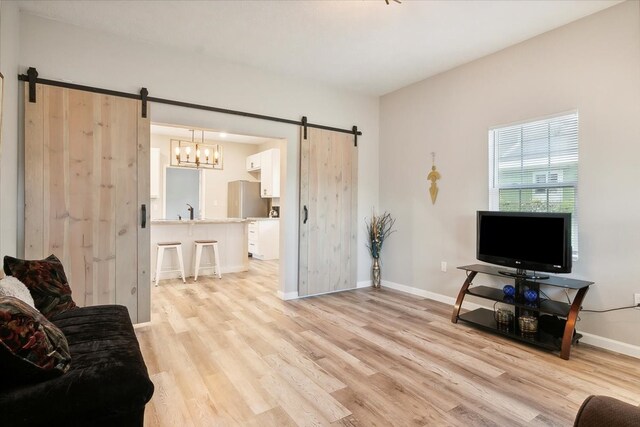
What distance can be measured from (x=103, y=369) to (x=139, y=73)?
9.92 feet

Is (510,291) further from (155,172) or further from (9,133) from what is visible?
(155,172)

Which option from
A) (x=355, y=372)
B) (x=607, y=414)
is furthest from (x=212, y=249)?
(x=607, y=414)

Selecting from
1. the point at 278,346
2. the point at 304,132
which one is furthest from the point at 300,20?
the point at 278,346

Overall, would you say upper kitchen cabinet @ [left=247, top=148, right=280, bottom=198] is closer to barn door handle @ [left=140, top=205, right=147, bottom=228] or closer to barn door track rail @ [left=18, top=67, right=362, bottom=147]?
barn door track rail @ [left=18, top=67, right=362, bottom=147]

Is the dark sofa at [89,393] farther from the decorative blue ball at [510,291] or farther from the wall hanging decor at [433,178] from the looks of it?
the wall hanging decor at [433,178]

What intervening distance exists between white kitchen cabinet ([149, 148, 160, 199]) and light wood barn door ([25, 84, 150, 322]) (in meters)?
4.29

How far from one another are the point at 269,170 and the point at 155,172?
2472mm

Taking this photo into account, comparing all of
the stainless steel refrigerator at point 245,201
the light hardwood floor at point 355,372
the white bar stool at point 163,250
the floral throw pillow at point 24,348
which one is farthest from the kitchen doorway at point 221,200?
the floral throw pillow at point 24,348

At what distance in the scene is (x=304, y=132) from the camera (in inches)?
175

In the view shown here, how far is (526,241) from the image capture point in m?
3.11

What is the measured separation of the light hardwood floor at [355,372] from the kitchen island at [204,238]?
1791 mm

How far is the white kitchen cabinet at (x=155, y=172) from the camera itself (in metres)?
7.27

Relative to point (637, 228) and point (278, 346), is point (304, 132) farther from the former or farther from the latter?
point (637, 228)

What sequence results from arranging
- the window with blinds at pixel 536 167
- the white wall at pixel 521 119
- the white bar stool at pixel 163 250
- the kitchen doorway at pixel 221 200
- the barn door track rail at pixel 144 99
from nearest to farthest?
the white wall at pixel 521 119 < the barn door track rail at pixel 144 99 < the window with blinds at pixel 536 167 < the white bar stool at pixel 163 250 < the kitchen doorway at pixel 221 200
